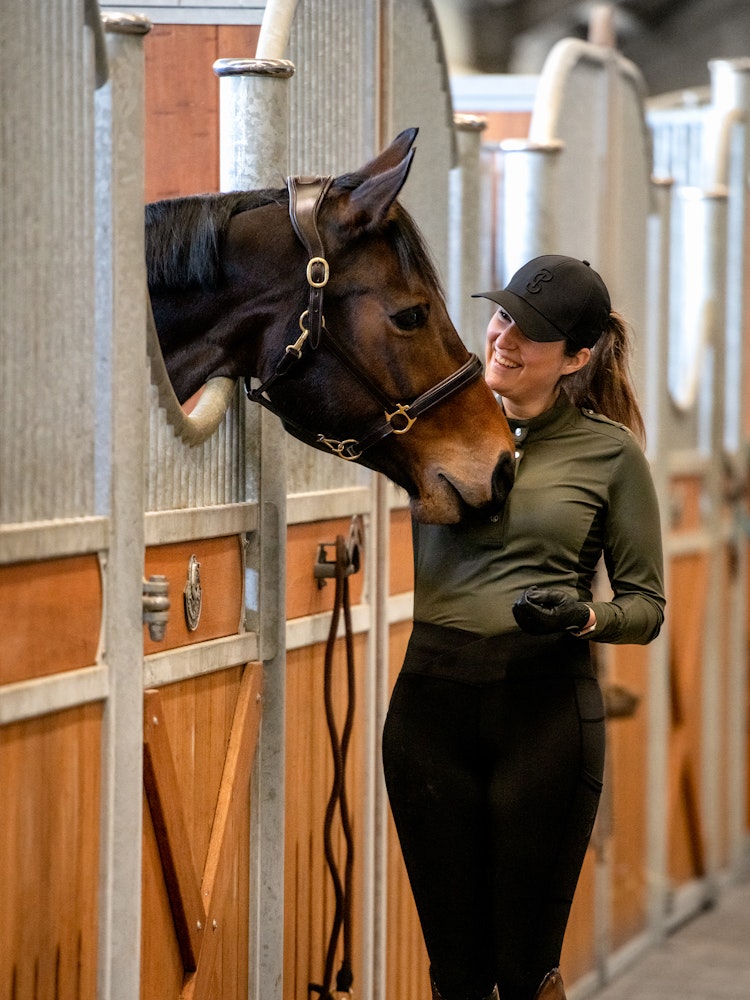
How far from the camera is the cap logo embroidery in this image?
6.07 feet

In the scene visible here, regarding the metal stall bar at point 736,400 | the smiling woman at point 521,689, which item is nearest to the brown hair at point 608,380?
the smiling woman at point 521,689

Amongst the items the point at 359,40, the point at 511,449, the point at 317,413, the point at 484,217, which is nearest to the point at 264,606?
the point at 317,413

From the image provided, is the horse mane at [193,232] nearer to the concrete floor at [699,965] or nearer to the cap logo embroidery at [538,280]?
the cap logo embroidery at [538,280]

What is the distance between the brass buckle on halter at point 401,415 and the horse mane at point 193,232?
0.29 meters

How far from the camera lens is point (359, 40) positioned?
2.42 meters

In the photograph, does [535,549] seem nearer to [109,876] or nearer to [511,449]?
[511,449]

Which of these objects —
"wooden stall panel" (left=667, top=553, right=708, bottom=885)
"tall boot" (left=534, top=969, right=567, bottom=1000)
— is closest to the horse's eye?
"tall boot" (left=534, top=969, right=567, bottom=1000)

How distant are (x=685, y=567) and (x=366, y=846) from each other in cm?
193

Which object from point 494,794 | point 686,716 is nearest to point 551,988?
point 494,794

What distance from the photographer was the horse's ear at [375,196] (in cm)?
185

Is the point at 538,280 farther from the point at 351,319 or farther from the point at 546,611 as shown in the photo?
the point at 546,611

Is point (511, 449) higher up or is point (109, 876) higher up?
point (511, 449)

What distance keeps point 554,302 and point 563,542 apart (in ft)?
0.93

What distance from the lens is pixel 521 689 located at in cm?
180
